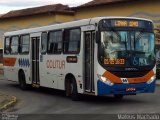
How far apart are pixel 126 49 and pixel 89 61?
1361 mm

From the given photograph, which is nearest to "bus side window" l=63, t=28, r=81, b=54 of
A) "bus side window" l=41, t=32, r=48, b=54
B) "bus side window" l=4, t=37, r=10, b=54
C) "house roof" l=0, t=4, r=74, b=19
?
"bus side window" l=41, t=32, r=48, b=54

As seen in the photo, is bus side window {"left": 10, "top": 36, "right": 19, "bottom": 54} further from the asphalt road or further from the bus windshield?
the bus windshield

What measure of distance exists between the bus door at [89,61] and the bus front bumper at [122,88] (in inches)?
22.5

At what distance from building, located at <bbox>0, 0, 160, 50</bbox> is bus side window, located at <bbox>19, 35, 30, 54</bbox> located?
10.5 meters

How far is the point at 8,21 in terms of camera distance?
170ft

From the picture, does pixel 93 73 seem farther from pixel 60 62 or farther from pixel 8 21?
pixel 8 21

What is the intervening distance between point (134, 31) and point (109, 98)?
3.36 meters

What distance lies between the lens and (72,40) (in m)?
18.3

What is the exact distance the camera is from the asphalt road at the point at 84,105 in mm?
15198

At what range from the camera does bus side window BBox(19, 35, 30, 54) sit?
23172 mm

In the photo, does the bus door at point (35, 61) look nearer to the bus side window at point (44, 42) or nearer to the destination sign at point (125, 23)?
the bus side window at point (44, 42)

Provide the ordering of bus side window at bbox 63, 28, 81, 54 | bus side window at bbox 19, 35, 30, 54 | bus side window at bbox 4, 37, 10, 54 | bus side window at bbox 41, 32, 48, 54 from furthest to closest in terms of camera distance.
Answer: bus side window at bbox 4, 37, 10, 54 < bus side window at bbox 19, 35, 30, 54 < bus side window at bbox 41, 32, 48, 54 < bus side window at bbox 63, 28, 81, 54

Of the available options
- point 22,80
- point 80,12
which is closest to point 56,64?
point 22,80

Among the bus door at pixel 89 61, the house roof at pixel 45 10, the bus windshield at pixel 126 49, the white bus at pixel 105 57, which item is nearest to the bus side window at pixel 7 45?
the white bus at pixel 105 57
